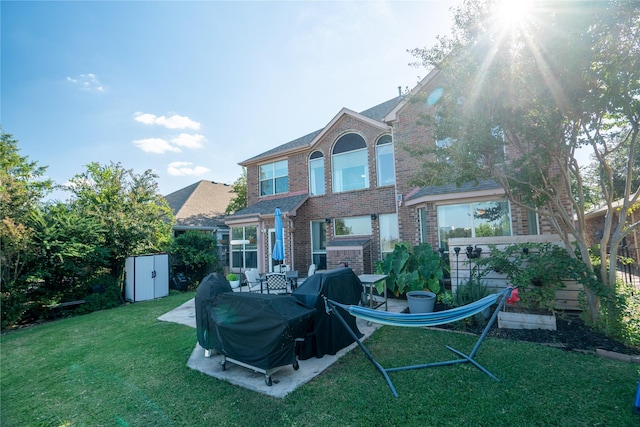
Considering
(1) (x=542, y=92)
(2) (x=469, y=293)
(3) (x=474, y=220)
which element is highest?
(1) (x=542, y=92)

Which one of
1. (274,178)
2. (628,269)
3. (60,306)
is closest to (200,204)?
(274,178)

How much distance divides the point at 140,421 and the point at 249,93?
33.8 ft

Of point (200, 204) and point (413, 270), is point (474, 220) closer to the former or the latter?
point (413, 270)

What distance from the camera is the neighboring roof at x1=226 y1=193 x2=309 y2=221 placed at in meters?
12.7

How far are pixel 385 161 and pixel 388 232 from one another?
2.97 m

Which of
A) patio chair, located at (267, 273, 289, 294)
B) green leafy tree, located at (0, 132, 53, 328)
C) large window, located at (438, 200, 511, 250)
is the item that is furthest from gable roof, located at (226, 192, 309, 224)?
green leafy tree, located at (0, 132, 53, 328)

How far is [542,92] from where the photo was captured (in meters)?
4.84

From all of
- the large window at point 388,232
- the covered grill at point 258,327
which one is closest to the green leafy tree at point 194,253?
the large window at point 388,232

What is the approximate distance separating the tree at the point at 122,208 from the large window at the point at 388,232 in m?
9.90

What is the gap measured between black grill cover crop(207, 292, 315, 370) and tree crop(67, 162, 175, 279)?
30.4 ft

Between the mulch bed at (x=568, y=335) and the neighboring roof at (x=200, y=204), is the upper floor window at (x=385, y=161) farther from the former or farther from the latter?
the neighboring roof at (x=200, y=204)

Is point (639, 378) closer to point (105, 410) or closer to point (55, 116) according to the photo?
point (105, 410)

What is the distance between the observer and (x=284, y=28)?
8219 millimetres

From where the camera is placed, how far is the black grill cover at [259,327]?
3.71 meters
